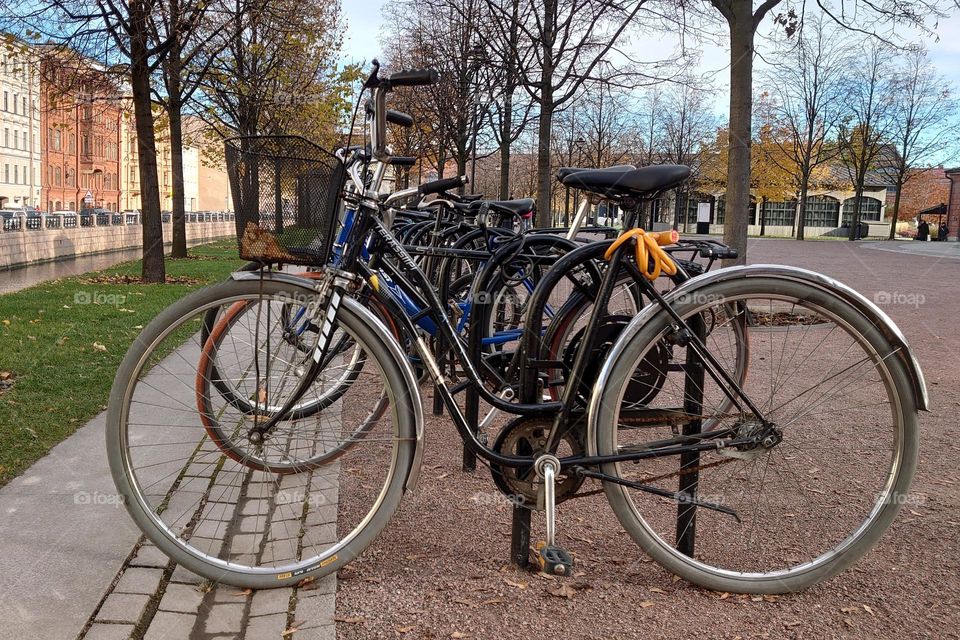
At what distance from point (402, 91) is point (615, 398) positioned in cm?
2245

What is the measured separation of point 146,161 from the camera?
49.1ft

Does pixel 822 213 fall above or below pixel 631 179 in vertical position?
above

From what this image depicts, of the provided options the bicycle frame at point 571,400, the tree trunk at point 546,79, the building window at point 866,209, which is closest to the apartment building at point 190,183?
the building window at point 866,209

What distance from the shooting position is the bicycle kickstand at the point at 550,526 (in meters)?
2.77

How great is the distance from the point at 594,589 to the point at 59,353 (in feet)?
19.0

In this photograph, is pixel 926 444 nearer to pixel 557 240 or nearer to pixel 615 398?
pixel 557 240

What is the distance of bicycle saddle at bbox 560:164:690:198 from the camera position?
2.79 metres

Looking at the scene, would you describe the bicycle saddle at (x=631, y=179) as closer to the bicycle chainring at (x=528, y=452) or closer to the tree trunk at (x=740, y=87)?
the bicycle chainring at (x=528, y=452)

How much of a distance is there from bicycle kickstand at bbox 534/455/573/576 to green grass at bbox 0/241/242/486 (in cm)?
247

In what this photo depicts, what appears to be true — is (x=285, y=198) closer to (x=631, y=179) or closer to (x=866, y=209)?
(x=631, y=179)

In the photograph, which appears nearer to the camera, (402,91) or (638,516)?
(638,516)

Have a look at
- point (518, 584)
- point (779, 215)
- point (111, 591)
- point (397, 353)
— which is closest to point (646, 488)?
point (518, 584)

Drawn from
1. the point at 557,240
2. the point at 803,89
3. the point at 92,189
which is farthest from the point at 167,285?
the point at 92,189

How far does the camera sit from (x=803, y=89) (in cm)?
4669
